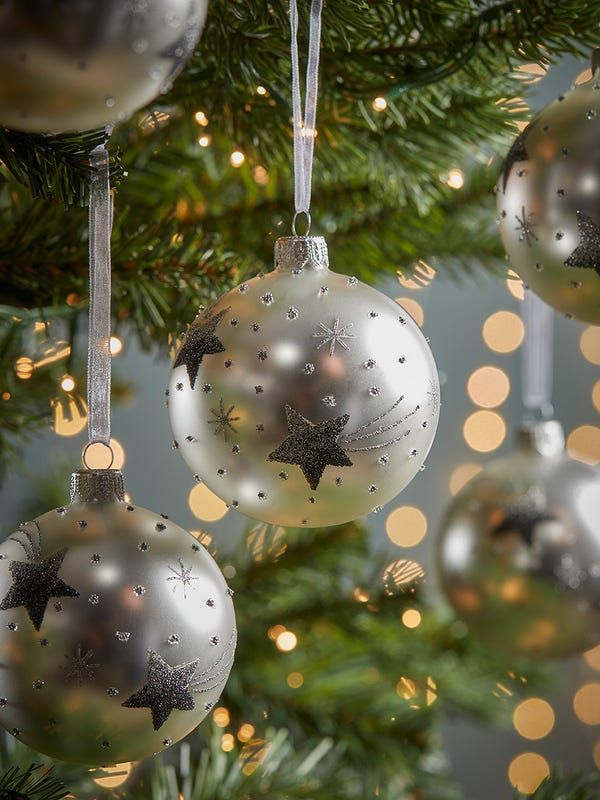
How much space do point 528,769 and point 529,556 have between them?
0.85 metres

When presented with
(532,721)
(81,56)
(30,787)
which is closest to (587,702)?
(532,721)

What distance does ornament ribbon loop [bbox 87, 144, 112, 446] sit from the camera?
0.46m

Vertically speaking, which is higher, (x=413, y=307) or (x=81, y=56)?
(x=81, y=56)

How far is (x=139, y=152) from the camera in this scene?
2.31 feet

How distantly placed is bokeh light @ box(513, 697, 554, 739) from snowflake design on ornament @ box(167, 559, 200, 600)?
114cm

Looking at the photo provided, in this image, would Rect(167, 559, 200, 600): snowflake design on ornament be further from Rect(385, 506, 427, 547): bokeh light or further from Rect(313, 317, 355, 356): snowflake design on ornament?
Rect(385, 506, 427, 547): bokeh light

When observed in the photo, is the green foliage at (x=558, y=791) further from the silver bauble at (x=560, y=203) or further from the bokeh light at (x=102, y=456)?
the bokeh light at (x=102, y=456)

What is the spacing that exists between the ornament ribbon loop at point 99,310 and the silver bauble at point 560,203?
0.21m

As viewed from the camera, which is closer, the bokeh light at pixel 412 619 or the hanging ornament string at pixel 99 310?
the hanging ornament string at pixel 99 310

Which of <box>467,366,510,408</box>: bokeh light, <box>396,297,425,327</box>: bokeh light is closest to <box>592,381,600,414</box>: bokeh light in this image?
<box>467,366,510,408</box>: bokeh light

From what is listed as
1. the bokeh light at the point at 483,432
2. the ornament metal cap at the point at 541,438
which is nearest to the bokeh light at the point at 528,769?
the bokeh light at the point at 483,432

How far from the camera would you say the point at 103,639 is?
1.39 ft

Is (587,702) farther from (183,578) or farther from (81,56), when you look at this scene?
(81,56)

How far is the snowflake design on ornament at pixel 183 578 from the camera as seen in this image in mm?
441
